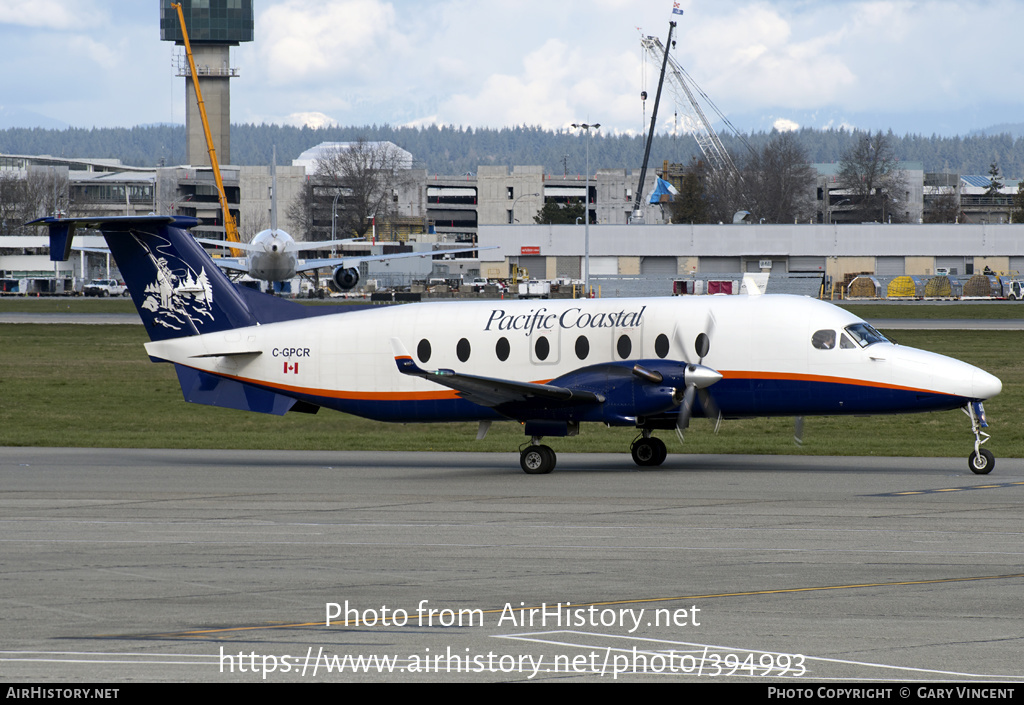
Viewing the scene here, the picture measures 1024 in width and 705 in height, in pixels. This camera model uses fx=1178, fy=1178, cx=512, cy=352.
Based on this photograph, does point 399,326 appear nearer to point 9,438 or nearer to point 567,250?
point 9,438

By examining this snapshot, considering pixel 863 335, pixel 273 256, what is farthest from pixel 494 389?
pixel 273 256

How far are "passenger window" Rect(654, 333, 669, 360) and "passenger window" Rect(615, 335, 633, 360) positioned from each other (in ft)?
1.73

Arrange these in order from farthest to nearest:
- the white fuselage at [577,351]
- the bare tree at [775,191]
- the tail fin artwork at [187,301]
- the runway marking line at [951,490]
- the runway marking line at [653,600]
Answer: the bare tree at [775,191]
the tail fin artwork at [187,301]
the white fuselage at [577,351]
the runway marking line at [951,490]
the runway marking line at [653,600]

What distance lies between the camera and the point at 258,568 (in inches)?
539

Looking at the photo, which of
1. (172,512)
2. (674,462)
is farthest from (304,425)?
(172,512)

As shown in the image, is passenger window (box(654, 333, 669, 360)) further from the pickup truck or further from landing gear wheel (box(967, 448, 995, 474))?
the pickup truck

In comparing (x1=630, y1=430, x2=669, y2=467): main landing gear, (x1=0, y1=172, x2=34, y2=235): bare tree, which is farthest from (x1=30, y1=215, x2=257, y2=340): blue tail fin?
(x1=0, y1=172, x2=34, y2=235): bare tree

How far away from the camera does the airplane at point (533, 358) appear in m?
22.3

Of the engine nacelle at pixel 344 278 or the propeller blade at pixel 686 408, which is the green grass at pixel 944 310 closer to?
the engine nacelle at pixel 344 278

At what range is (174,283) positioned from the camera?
2575 cm

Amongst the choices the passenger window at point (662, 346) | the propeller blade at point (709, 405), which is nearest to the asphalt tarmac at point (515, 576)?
the propeller blade at point (709, 405)

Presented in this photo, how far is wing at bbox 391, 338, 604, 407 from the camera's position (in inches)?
850

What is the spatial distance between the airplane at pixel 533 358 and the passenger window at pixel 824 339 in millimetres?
19
